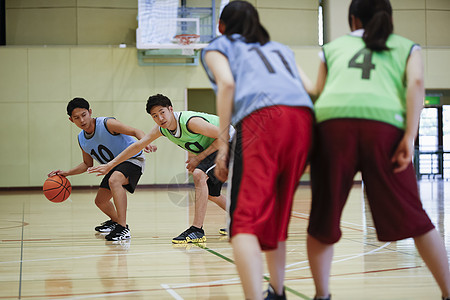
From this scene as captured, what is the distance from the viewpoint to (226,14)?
99.3 inches

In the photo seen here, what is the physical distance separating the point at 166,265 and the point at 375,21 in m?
2.40

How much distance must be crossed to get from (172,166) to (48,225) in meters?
7.61

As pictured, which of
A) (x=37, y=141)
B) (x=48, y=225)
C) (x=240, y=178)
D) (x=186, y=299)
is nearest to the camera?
(x=240, y=178)

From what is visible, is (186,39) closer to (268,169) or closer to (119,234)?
(119,234)

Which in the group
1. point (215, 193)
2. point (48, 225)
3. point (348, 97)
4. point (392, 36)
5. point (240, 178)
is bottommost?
point (48, 225)

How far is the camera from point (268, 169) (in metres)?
2.24

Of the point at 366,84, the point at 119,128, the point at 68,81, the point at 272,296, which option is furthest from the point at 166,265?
the point at 68,81

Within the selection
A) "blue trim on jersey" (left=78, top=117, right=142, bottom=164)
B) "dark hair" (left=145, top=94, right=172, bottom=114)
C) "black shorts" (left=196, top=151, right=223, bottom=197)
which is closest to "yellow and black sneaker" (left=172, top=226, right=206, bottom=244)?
"black shorts" (left=196, top=151, right=223, bottom=197)

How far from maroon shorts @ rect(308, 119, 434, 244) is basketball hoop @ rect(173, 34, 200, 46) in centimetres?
1064

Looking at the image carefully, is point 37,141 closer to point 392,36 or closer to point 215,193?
point 215,193

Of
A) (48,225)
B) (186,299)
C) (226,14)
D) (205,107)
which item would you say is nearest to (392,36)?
(226,14)

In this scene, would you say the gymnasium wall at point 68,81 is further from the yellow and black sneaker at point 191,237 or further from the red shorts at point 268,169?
the red shorts at point 268,169

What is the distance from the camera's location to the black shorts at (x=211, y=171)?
5191 mm

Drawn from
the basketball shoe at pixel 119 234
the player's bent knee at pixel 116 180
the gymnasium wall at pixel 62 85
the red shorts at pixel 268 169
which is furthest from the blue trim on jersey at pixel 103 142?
the gymnasium wall at pixel 62 85
